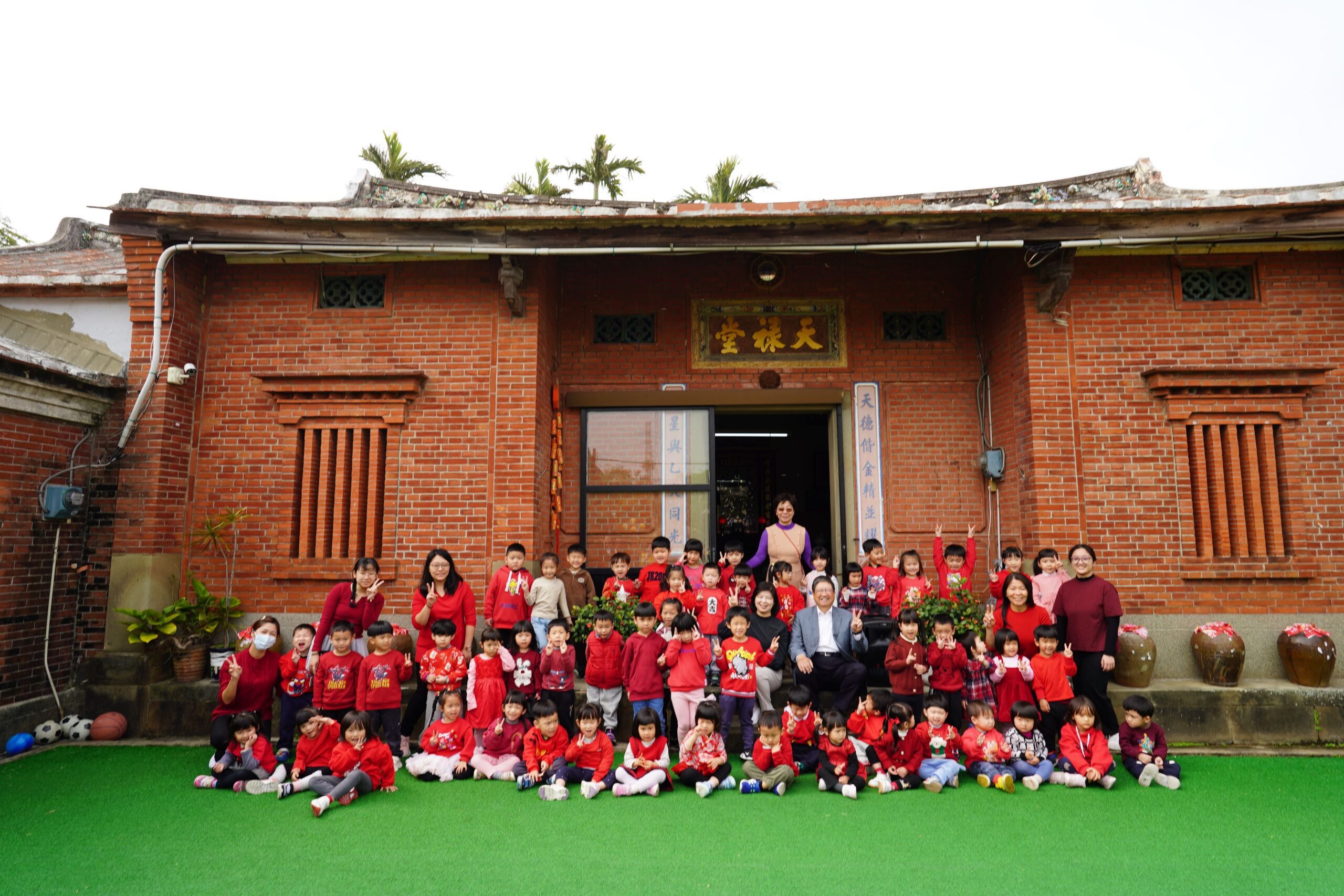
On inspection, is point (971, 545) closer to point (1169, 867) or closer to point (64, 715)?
point (1169, 867)

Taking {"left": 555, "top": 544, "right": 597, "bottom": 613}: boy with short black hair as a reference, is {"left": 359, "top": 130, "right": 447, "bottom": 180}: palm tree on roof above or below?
above

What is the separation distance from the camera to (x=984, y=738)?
197 inches

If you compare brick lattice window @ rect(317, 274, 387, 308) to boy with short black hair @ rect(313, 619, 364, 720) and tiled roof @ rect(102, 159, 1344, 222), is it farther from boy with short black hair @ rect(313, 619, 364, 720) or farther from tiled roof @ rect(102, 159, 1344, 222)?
boy with short black hair @ rect(313, 619, 364, 720)

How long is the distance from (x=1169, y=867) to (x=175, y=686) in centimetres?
735

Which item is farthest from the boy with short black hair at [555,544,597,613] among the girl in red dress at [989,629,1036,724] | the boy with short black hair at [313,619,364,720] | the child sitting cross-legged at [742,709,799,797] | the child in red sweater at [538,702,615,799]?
the girl in red dress at [989,629,1036,724]

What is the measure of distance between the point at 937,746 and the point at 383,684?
409 centimetres

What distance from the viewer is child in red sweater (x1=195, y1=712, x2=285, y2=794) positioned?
4.82 m

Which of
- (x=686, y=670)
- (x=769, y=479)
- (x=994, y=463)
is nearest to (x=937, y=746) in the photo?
(x=686, y=670)

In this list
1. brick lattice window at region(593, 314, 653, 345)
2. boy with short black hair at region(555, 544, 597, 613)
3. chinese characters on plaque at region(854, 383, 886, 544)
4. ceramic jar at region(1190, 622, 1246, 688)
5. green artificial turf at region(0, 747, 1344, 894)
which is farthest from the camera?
brick lattice window at region(593, 314, 653, 345)

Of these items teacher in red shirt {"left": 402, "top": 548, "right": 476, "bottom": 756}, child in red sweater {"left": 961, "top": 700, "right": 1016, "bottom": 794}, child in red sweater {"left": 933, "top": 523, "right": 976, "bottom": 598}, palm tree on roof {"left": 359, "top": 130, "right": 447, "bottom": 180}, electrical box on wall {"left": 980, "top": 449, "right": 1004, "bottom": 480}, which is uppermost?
palm tree on roof {"left": 359, "top": 130, "right": 447, "bottom": 180}

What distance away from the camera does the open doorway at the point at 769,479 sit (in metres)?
12.5

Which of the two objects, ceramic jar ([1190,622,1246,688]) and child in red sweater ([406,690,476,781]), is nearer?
child in red sweater ([406,690,476,781])

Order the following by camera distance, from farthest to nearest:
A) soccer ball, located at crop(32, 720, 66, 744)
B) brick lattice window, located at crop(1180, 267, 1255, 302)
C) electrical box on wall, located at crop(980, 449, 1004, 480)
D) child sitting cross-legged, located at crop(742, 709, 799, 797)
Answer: electrical box on wall, located at crop(980, 449, 1004, 480) → brick lattice window, located at crop(1180, 267, 1255, 302) → soccer ball, located at crop(32, 720, 66, 744) → child sitting cross-legged, located at crop(742, 709, 799, 797)

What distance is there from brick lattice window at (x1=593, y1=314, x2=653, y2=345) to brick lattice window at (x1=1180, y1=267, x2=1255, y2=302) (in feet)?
17.8
